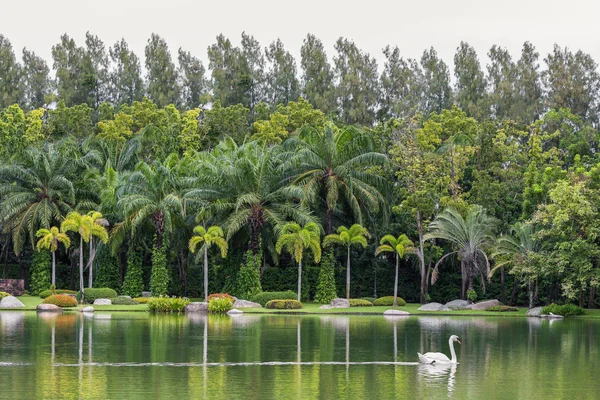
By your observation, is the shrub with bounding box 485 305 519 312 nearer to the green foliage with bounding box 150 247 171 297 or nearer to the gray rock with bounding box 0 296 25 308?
the green foliage with bounding box 150 247 171 297

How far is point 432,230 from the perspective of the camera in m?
61.1

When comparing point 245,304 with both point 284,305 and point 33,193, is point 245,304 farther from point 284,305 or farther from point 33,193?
point 33,193

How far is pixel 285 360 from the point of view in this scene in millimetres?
30375

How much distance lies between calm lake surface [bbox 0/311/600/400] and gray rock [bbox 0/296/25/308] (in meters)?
7.30

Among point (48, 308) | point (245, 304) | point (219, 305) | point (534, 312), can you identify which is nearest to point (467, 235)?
point (534, 312)

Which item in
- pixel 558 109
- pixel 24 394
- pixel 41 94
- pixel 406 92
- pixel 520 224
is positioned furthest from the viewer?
pixel 41 94

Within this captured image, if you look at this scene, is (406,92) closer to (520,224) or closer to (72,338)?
(520,224)

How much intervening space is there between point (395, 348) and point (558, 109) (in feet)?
168

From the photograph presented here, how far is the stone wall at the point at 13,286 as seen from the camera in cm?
6122

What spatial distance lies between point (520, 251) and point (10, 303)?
2951cm

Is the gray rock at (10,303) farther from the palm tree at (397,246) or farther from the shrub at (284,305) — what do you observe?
the palm tree at (397,246)

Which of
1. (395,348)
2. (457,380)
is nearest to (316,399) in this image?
(457,380)

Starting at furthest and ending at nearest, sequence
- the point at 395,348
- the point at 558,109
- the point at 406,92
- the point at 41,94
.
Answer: the point at 41,94, the point at 406,92, the point at 558,109, the point at 395,348

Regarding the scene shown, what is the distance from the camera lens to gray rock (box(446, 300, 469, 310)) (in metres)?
58.3
